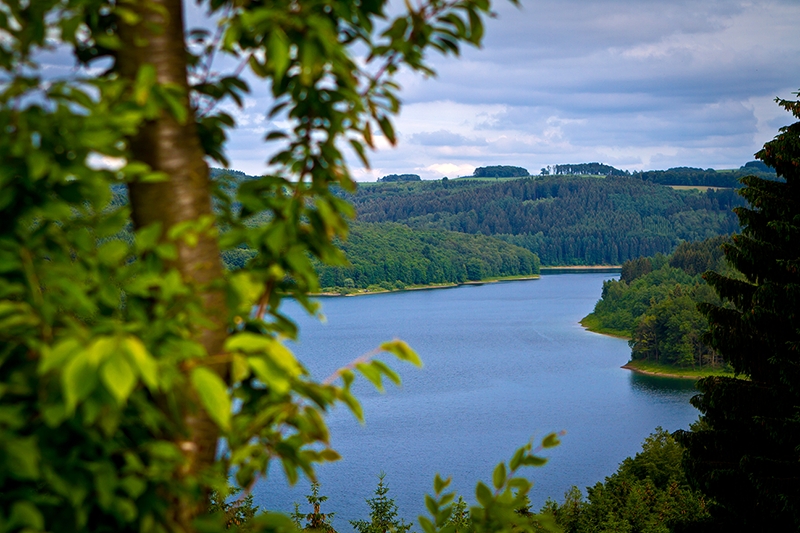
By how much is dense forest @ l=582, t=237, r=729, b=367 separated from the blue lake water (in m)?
2.69

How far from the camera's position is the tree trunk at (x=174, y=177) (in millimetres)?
1571

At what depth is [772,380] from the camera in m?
11.3

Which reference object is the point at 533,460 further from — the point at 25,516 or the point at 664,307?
the point at 664,307

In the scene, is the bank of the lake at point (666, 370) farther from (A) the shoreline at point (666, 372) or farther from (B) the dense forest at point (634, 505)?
(B) the dense forest at point (634, 505)

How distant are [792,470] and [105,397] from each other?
11.7m

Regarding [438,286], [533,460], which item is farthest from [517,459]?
[438,286]

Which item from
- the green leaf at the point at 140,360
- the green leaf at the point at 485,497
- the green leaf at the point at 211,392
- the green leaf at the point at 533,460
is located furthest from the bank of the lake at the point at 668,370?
the green leaf at the point at 140,360

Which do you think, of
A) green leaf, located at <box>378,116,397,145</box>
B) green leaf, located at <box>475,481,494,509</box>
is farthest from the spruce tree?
green leaf, located at <box>378,116,397,145</box>

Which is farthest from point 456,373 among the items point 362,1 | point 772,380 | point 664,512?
point 362,1

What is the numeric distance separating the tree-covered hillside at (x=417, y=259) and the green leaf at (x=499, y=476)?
9372cm

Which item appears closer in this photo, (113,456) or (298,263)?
(113,456)

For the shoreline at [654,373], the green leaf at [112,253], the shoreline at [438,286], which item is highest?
the green leaf at [112,253]

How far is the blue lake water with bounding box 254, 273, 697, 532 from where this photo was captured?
99.6ft

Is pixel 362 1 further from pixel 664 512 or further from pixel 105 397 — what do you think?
pixel 664 512
